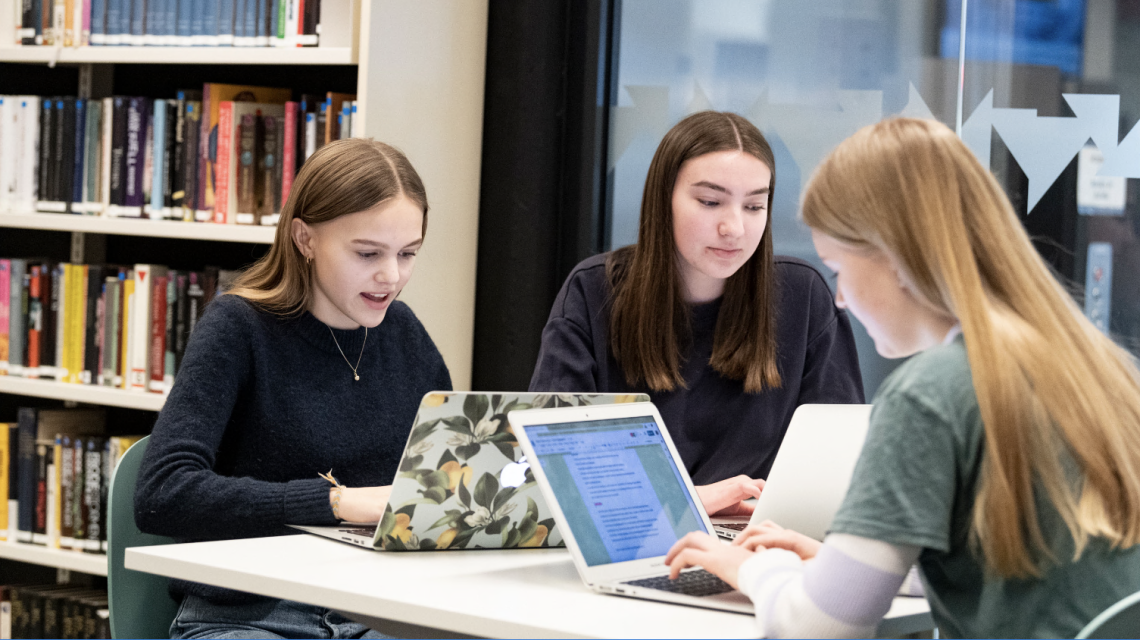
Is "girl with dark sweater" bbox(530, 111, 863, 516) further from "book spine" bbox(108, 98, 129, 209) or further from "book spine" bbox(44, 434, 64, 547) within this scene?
"book spine" bbox(44, 434, 64, 547)

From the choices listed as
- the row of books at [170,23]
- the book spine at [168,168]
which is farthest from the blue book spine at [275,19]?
the book spine at [168,168]

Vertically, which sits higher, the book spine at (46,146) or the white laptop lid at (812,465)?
the book spine at (46,146)

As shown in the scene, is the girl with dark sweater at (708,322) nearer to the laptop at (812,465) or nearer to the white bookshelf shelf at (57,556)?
the laptop at (812,465)

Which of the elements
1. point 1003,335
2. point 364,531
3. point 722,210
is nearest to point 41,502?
point 364,531

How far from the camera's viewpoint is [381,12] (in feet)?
8.51

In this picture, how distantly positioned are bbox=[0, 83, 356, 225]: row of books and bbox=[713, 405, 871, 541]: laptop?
5.00 feet

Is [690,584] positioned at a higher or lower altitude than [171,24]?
lower

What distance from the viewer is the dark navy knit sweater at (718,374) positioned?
2.03 meters

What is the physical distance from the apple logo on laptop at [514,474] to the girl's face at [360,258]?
48cm

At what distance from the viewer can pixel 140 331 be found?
2869 mm

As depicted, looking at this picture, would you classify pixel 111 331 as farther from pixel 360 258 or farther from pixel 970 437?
pixel 970 437

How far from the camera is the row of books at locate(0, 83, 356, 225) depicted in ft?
9.01

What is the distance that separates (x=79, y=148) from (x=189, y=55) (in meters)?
0.45

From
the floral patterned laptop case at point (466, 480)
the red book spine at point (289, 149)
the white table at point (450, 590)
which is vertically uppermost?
the red book spine at point (289, 149)
